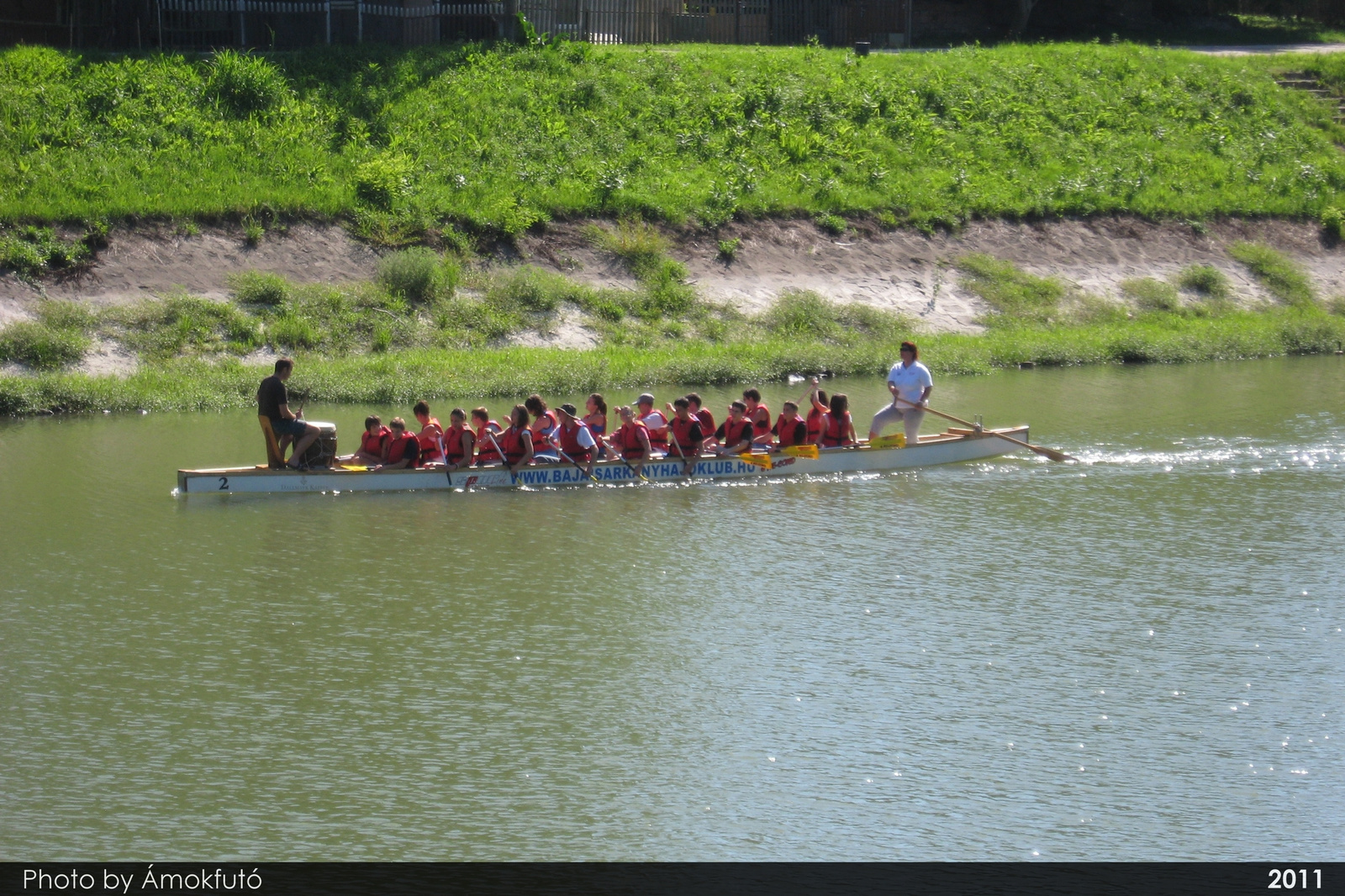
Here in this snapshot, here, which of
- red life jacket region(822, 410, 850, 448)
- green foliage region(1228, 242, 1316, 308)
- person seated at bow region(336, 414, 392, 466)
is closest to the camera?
person seated at bow region(336, 414, 392, 466)

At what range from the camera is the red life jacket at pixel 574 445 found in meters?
18.5

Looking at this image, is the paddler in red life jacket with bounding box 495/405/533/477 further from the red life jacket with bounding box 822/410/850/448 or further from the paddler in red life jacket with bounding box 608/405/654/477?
the red life jacket with bounding box 822/410/850/448

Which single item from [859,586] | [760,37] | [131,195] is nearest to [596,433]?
[859,586]

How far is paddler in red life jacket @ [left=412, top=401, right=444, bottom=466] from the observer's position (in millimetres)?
18266

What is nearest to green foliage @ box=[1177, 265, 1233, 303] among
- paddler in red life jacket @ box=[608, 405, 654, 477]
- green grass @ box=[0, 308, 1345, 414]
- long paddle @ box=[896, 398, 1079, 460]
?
green grass @ box=[0, 308, 1345, 414]

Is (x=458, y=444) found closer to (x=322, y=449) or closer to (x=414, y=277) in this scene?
(x=322, y=449)

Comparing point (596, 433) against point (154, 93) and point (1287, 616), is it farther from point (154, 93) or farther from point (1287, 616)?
point (154, 93)

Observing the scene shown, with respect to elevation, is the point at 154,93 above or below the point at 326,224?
above

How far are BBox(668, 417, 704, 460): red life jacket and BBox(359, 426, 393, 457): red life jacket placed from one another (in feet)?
11.8

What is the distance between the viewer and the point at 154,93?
30312 millimetres

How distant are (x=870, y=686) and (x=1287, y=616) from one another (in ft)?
14.2

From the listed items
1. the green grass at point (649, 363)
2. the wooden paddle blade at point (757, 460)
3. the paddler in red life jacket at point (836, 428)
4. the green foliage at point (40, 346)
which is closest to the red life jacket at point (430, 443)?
the wooden paddle blade at point (757, 460)

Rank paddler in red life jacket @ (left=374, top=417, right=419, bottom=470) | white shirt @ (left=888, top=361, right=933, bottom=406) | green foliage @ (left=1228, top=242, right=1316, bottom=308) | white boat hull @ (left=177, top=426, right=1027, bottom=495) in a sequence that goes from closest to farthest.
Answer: white boat hull @ (left=177, top=426, right=1027, bottom=495), paddler in red life jacket @ (left=374, top=417, right=419, bottom=470), white shirt @ (left=888, top=361, right=933, bottom=406), green foliage @ (left=1228, top=242, right=1316, bottom=308)
